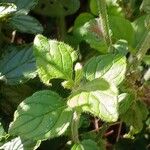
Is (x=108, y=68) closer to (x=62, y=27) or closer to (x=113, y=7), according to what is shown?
(x=113, y=7)

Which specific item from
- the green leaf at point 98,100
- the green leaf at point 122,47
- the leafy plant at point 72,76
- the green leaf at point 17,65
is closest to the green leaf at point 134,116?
the leafy plant at point 72,76

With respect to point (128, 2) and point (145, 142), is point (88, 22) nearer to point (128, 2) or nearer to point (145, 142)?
point (128, 2)

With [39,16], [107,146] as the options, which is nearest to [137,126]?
[107,146]

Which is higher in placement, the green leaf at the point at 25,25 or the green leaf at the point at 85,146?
the green leaf at the point at 25,25

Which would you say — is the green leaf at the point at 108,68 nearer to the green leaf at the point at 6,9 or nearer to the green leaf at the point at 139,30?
the green leaf at the point at 6,9

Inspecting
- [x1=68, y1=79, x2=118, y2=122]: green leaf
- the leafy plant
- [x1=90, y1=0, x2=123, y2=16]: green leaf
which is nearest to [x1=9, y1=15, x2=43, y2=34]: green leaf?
the leafy plant

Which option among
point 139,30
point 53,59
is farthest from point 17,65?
point 139,30

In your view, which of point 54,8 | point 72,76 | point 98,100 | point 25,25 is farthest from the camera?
point 54,8
